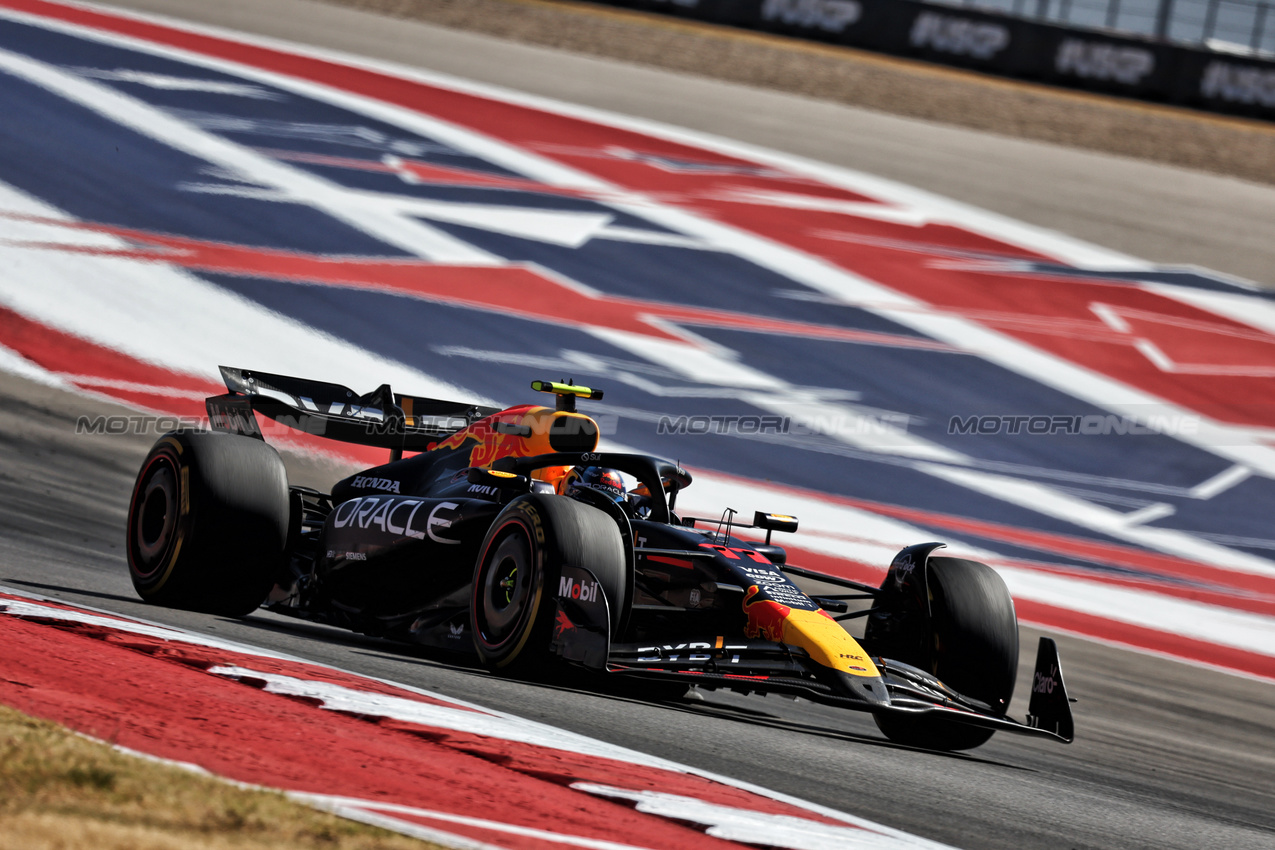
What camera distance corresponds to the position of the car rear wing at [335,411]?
848cm

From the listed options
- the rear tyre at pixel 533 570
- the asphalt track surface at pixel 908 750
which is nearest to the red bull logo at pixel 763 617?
the asphalt track surface at pixel 908 750

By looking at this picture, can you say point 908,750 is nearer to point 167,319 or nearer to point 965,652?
point 965,652

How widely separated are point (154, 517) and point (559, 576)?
2.92 meters

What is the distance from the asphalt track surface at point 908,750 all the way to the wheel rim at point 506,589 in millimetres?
232

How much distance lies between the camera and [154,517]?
783 centimetres

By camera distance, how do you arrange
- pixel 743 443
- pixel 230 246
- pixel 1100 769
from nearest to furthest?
pixel 1100 769 < pixel 743 443 < pixel 230 246

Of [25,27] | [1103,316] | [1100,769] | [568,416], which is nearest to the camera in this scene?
[1100,769]

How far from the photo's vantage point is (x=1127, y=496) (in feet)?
Result: 49.8

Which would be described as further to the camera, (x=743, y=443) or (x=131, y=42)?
(x=131, y=42)

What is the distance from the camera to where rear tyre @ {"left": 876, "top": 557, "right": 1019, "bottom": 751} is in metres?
7.06

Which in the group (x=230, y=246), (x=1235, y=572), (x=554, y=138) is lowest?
(x=1235, y=572)

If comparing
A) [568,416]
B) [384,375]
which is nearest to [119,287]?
[384,375]

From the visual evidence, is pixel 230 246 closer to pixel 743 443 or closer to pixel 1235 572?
pixel 743 443

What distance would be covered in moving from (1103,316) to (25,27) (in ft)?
50.5
